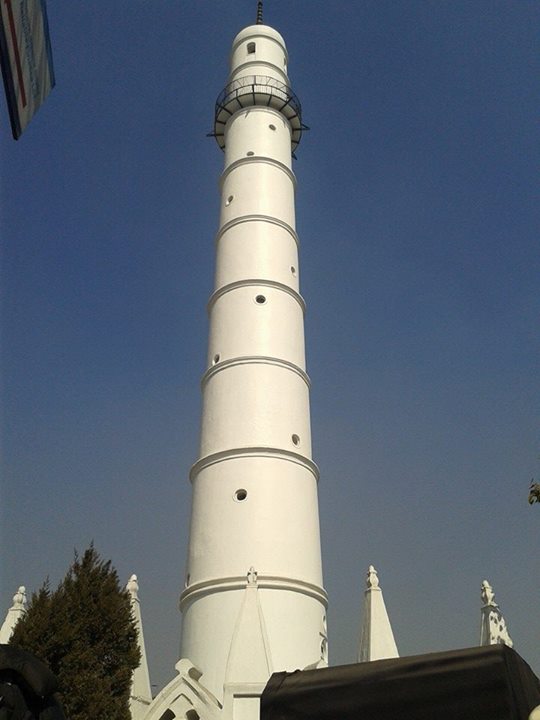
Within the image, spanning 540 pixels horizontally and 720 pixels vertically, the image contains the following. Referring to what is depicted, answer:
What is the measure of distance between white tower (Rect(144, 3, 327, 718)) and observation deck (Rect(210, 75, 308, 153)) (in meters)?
1.30

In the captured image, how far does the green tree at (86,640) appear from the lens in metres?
13.2

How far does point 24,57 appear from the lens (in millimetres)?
7309

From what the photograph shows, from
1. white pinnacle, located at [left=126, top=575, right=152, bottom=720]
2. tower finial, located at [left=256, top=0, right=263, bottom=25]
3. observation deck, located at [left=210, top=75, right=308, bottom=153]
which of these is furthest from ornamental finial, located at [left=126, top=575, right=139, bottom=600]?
tower finial, located at [left=256, top=0, right=263, bottom=25]

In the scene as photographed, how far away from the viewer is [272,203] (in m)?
24.3

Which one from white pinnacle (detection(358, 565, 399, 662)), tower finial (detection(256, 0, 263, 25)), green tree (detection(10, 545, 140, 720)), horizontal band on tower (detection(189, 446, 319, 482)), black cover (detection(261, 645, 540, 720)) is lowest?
black cover (detection(261, 645, 540, 720))

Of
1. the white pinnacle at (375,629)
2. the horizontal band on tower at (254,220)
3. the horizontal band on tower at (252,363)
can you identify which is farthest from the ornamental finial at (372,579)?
the horizontal band on tower at (254,220)

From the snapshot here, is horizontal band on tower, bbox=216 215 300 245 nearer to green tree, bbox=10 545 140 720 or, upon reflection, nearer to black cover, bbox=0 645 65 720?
green tree, bbox=10 545 140 720

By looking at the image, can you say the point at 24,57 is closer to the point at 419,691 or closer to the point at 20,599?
the point at 419,691

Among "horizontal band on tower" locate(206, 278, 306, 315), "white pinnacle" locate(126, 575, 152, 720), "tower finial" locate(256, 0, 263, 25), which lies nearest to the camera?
"white pinnacle" locate(126, 575, 152, 720)

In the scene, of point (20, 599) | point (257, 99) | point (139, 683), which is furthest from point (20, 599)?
point (257, 99)

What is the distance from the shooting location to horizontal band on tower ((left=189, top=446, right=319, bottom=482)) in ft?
63.3

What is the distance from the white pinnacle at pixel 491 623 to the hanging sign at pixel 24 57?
16.5 m

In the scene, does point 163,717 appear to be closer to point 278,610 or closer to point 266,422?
point 278,610

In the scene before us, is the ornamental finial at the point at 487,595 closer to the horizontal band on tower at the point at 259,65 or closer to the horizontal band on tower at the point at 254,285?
the horizontal band on tower at the point at 254,285
